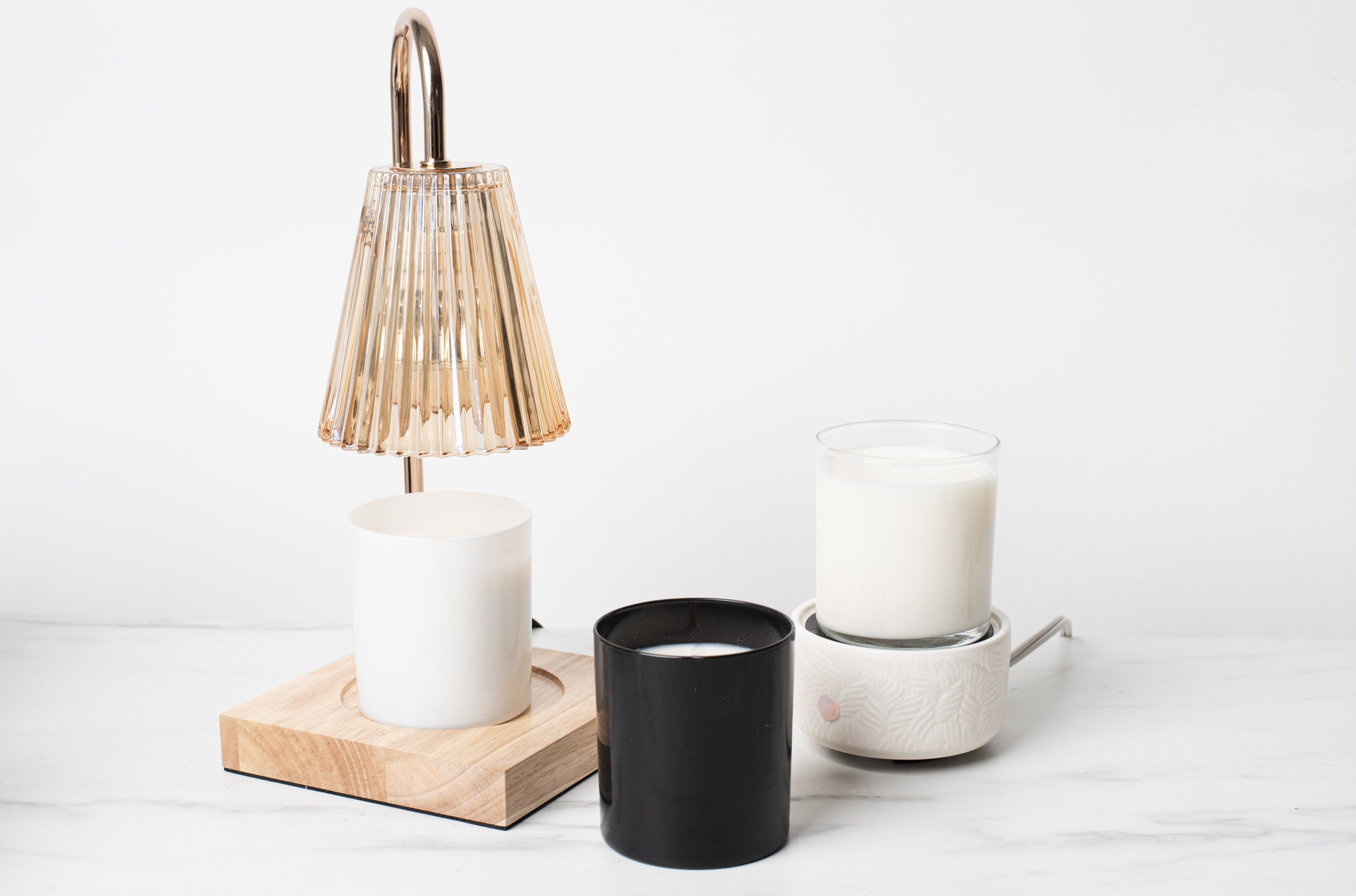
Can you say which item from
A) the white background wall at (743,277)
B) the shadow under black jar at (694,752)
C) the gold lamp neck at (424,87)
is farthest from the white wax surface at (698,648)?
the white background wall at (743,277)

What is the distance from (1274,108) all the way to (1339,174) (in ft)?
0.24

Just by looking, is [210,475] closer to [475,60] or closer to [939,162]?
[475,60]

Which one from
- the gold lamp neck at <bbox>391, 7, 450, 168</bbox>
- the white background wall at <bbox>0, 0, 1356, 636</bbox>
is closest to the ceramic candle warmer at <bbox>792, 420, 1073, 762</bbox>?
the gold lamp neck at <bbox>391, 7, 450, 168</bbox>

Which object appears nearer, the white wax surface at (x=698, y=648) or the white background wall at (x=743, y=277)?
the white wax surface at (x=698, y=648)

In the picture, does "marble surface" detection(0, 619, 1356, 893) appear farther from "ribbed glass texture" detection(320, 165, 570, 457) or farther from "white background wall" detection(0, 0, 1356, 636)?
"white background wall" detection(0, 0, 1356, 636)

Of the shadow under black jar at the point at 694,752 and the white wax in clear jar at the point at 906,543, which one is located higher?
the white wax in clear jar at the point at 906,543

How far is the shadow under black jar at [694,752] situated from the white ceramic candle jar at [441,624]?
0.26ft

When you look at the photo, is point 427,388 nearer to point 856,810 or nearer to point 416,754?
point 416,754

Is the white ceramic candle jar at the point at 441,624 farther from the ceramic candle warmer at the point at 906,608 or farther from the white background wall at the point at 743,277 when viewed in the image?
the white background wall at the point at 743,277

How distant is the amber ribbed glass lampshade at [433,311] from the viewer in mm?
622

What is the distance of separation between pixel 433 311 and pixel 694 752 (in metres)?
0.25

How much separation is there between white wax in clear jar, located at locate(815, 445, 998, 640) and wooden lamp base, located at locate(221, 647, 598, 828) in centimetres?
15

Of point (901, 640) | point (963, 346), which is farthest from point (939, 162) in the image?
point (901, 640)

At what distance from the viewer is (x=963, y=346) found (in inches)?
41.4
